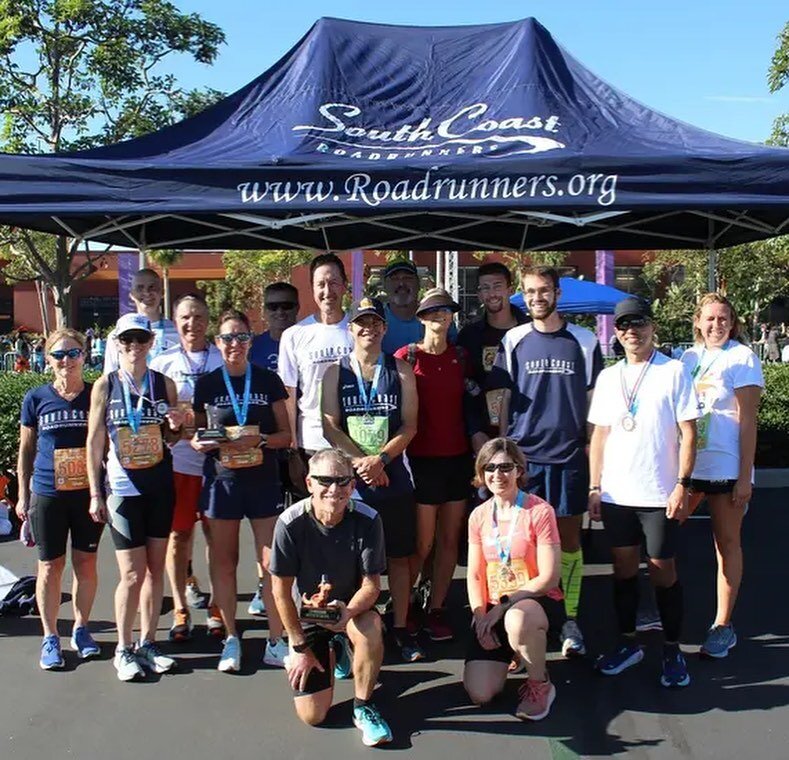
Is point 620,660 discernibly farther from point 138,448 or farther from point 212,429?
point 138,448

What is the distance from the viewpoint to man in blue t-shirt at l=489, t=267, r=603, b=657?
4.40 metres

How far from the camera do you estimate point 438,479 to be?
456cm

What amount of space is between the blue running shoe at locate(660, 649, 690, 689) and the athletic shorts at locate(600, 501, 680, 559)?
48 centimetres

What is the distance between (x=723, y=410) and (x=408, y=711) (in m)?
2.15

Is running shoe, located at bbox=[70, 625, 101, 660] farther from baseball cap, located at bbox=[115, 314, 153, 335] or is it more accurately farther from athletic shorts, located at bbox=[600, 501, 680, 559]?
athletic shorts, located at bbox=[600, 501, 680, 559]

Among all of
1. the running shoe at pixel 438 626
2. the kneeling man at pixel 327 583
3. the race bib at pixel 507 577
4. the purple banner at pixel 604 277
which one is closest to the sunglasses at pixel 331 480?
the kneeling man at pixel 327 583

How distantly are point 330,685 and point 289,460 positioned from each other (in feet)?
5.18

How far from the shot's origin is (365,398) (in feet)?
14.2

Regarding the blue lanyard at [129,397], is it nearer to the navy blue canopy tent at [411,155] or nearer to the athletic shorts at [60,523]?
the athletic shorts at [60,523]

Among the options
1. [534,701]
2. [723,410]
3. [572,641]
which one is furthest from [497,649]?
[723,410]

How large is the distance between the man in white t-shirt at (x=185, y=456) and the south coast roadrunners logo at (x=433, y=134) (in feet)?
4.23

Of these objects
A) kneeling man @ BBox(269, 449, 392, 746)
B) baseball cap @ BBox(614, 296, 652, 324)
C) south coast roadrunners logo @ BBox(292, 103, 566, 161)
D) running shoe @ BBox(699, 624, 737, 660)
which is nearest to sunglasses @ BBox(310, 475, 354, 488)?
kneeling man @ BBox(269, 449, 392, 746)

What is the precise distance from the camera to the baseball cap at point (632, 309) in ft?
13.4

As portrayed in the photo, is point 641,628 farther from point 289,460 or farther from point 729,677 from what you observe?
point 289,460
